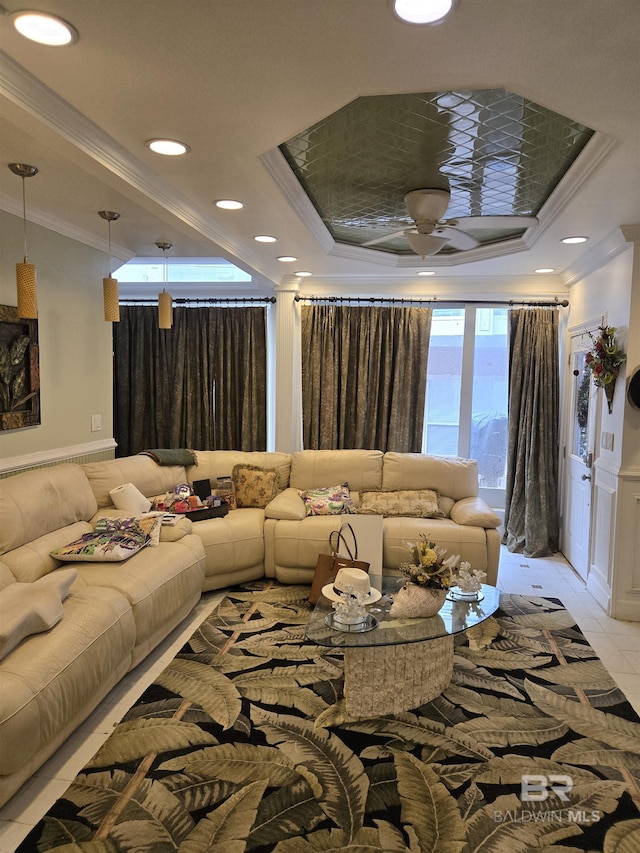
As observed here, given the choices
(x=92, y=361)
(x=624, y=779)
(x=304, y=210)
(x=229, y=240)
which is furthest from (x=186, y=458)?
(x=624, y=779)

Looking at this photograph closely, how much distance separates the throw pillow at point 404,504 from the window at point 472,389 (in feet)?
3.86

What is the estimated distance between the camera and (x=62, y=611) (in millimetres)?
2387

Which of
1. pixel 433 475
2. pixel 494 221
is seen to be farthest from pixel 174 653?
pixel 494 221

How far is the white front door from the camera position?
429 centimetres

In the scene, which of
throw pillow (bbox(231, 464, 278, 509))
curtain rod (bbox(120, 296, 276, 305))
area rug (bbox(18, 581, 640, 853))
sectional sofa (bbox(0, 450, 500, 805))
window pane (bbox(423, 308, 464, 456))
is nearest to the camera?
area rug (bbox(18, 581, 640, 853))

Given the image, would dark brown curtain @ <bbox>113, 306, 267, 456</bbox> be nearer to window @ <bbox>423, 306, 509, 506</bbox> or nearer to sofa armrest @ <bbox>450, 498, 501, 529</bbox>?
window @ <bbox>423, 306, 509, 506</bbox>

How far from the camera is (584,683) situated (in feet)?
9.30

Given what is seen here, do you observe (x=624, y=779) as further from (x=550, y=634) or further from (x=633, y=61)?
(x=633, y=61)

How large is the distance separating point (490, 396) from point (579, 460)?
113 centimetres

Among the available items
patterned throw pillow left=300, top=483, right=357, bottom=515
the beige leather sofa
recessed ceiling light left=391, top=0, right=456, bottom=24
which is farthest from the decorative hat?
recessed ceiling light left=391, top=0, right=456, bottom=24

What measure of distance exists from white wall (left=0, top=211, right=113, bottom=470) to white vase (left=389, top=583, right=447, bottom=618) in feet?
7.94

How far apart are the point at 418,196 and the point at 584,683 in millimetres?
2715

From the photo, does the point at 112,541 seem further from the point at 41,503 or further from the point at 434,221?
the point at 434,221

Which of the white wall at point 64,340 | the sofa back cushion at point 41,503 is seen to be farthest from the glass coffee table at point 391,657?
the white wall at point 64,340
